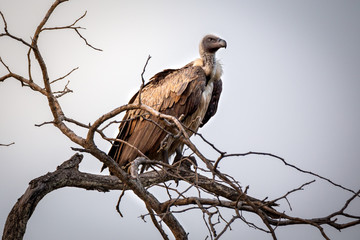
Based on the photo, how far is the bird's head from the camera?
6.66 metres

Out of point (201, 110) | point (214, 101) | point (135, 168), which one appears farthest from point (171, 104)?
point (135, 168)

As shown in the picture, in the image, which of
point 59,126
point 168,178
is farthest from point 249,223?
point 168,178

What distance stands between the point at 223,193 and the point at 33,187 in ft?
6.48

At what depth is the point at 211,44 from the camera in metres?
6.73

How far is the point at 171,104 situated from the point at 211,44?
1.17 m

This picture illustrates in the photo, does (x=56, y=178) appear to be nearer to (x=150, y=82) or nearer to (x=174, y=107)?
(x=174, y=107)

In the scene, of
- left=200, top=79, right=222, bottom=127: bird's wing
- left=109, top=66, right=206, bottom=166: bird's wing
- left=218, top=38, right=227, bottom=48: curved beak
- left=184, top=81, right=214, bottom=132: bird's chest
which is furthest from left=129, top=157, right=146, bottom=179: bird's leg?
left=218, top=38, right=227, bottom=48: curved beak

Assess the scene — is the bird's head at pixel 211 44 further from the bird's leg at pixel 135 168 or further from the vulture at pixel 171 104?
the bird's leg at pixel 135 168

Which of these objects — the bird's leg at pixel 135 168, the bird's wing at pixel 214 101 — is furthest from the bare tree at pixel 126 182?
the bird's wing at pixel 214 101

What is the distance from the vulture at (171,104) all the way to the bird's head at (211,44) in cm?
1

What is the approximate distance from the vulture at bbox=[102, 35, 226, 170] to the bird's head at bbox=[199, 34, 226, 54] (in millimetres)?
15

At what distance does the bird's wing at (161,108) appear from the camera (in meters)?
5.95

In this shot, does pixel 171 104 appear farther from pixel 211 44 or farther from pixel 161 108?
pixel 211 44

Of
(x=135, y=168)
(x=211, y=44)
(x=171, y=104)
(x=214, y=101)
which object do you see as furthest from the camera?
(x=211, y=44)
